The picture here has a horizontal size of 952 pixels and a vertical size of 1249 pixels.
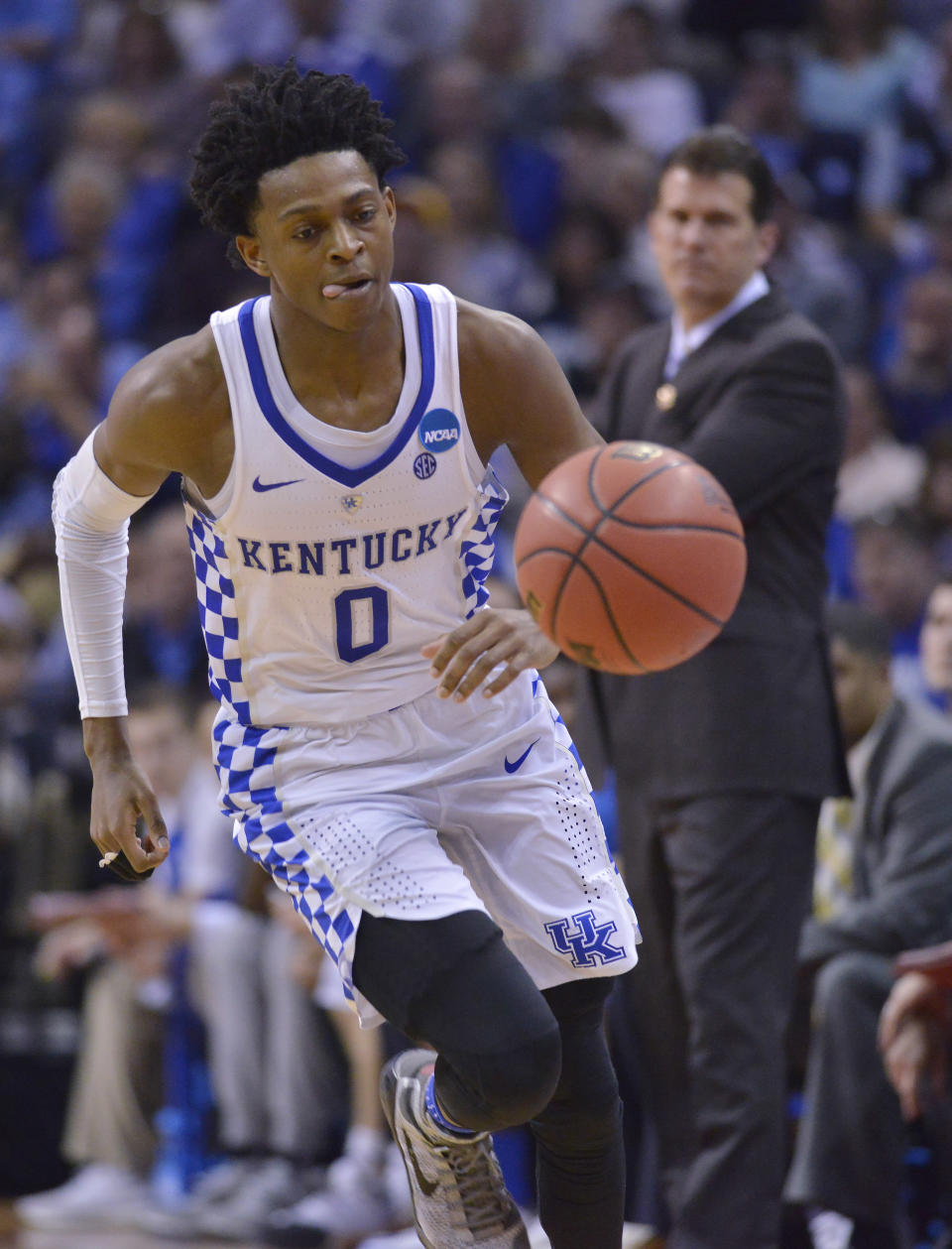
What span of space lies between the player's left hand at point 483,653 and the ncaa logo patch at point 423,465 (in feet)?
1.02

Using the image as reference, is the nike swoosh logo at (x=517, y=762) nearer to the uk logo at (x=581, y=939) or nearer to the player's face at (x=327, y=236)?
the uk logo at (x=581, y=939)

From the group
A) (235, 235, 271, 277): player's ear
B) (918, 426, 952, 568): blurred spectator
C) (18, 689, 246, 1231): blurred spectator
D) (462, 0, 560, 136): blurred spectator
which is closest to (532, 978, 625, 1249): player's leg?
(235, 235, 271, 277): player's ear

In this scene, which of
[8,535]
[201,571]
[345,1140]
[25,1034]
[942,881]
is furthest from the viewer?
[8,535]

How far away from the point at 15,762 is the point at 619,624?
417cm

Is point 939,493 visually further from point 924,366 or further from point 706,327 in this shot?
point 706,327

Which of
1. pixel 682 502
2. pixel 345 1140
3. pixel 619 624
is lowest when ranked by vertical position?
pixel 345 1140

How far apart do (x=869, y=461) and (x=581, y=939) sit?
14.2 feet

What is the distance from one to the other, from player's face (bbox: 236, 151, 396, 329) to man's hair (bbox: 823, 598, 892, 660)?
2357 millimetres

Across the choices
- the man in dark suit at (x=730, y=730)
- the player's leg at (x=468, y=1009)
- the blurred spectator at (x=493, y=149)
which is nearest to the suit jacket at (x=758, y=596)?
the man in dark suit at (x=730, y=730)

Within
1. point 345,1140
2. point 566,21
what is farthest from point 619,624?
point 566,21

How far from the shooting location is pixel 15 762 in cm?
682

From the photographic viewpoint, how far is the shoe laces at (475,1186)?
3467mm

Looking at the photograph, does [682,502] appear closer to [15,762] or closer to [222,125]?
[222,125]

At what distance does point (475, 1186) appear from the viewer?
3.48 metres
